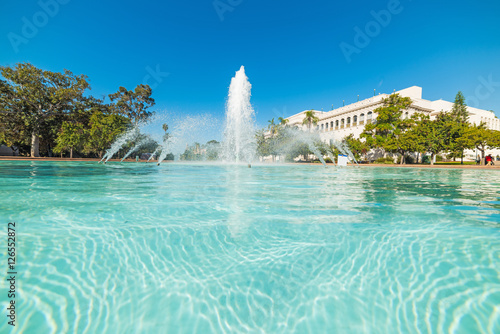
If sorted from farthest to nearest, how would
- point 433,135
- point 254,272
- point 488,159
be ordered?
point 433,135
point 488,159
point 254,272

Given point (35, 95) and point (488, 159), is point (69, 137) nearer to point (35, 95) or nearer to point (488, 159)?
point (35, 95)

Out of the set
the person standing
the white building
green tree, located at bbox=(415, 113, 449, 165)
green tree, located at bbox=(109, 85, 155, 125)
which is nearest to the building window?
the white building

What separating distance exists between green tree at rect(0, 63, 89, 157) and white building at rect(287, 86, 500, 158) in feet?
177

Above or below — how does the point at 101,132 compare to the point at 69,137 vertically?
above

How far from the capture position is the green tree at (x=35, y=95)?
30.9m

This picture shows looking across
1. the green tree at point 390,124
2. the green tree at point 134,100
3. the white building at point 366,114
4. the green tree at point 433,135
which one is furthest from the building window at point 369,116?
the green tree at point 134,100

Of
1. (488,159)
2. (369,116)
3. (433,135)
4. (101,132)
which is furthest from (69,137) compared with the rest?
(369,116)

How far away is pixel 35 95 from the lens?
104ft

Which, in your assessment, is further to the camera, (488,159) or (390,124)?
(390,124)

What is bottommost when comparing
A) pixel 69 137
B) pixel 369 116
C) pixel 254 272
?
pixel 254 272

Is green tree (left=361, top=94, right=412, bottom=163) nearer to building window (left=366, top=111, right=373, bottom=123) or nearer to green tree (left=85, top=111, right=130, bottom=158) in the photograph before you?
building window (left=366, top=111, right=373, bottom=123)

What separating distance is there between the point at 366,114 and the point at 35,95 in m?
60.1

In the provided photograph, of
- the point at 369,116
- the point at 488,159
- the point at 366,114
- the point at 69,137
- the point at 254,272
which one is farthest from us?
the point at 366,114

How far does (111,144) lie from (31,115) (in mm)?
9797
